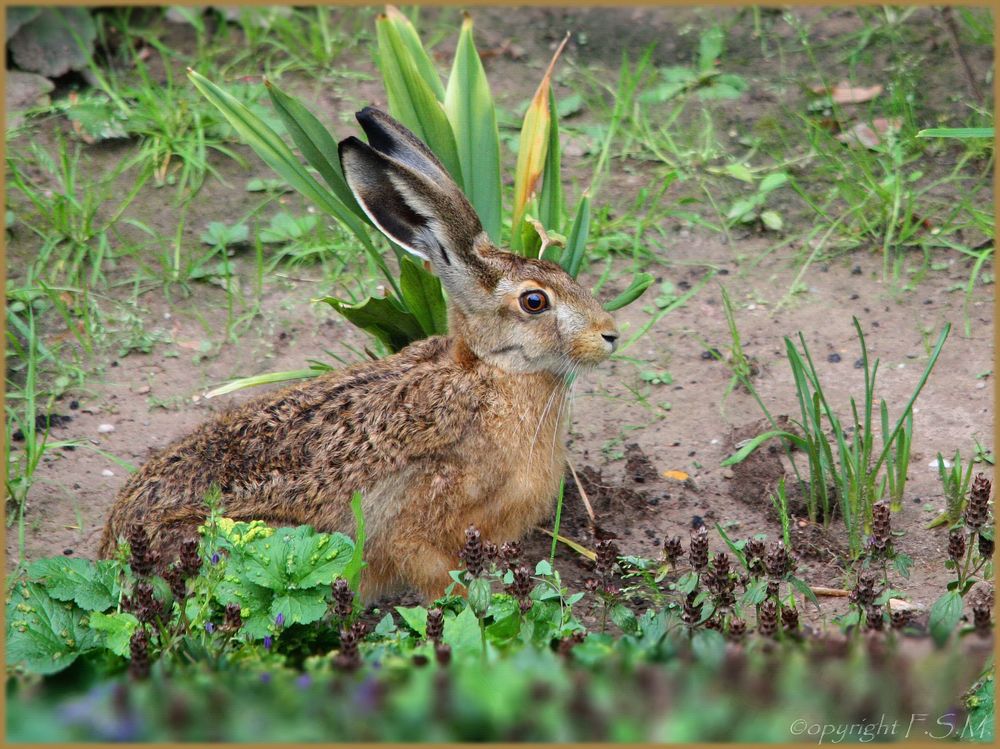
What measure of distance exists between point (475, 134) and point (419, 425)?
138 centimetres

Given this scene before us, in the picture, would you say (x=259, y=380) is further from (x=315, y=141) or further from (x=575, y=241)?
(x=575, y=241)

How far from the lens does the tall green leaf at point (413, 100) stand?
4750mm

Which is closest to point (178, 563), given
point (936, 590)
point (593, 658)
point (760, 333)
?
point (593, 658)

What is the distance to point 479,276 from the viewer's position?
14.5 feet

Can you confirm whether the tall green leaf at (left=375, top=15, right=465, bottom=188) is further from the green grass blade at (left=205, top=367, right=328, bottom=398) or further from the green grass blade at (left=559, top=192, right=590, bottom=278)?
the green grass blade at (left=205, top=367, right=328, bottom=398)

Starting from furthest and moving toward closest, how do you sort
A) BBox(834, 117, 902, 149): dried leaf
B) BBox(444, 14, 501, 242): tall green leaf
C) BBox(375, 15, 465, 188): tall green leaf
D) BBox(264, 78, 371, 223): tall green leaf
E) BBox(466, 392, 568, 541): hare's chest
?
BBox(834, 117, 902, 149): dried leaf, BBox(444, 14, 501, 242): tall green leaf, BBox(375, 15, 465, 188): tall green leaf, BBox(264, 78, 371, 223): tall green leaf, BBox(466, 392, 568, 541): hare's chest

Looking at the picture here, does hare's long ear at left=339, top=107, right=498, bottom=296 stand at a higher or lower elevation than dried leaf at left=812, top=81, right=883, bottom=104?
lower

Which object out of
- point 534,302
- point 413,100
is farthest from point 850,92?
point 534,302

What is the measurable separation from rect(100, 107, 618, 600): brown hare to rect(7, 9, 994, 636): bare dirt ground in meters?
0.59

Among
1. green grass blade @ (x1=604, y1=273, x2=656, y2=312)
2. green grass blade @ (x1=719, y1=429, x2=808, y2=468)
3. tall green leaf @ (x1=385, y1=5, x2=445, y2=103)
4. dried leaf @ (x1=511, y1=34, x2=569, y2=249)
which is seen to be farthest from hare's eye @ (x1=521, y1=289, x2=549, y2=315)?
tall green leaf @ (x1=385, y1=5, x2=445, y2=103)

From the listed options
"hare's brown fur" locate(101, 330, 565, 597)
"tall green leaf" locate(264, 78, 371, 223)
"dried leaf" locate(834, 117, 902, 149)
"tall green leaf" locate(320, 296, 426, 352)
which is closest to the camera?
"hare's brown fur" locate(101, 330, 565, 597)

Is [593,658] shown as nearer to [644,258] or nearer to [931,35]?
[644,258]

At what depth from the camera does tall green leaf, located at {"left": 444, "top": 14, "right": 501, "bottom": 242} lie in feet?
16.1

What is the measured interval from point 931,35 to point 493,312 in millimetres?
4215
